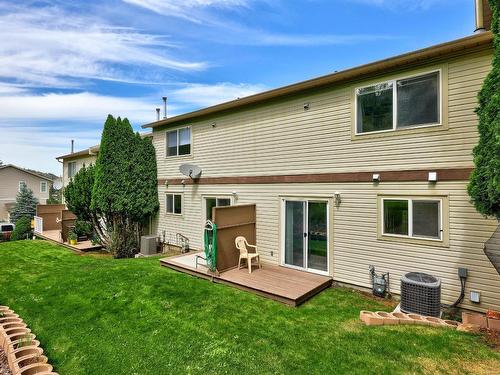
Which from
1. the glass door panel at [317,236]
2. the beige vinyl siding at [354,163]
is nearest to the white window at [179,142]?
the beige vinyl siding at [354,163]

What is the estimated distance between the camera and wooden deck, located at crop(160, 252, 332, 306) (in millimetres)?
6256

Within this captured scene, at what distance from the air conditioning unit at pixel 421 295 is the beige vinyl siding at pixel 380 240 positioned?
575 mm

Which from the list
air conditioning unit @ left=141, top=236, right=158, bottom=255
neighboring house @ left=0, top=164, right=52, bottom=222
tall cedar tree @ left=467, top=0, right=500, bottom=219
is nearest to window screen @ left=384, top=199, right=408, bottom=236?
tall cedar tree @ left=467, top=0, right=500, bottom=219

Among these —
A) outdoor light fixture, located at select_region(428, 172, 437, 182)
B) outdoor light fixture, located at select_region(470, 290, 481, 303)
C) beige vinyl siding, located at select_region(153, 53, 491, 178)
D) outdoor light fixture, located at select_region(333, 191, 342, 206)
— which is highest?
beige vinyl siding, located at select_region(153, 53, 491, 178)

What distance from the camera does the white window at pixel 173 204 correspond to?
11797 mm

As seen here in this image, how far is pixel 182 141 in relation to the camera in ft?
38.2

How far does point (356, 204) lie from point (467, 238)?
2263 millimetres

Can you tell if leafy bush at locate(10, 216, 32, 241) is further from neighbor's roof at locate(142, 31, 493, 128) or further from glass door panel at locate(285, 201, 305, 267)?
glass door panel at locate(285, 201, 305, 267)

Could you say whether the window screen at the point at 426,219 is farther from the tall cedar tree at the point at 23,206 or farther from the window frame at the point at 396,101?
the tall cedar tree at the point at 23,206

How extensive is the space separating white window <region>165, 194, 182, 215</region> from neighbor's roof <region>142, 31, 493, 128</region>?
425cm

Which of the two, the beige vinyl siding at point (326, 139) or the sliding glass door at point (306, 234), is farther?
the sliding glass door at point (306, 234)

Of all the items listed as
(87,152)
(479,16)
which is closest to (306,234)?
(479,16)

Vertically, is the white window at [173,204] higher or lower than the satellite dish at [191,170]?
lower

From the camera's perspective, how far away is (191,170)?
10688 mm
